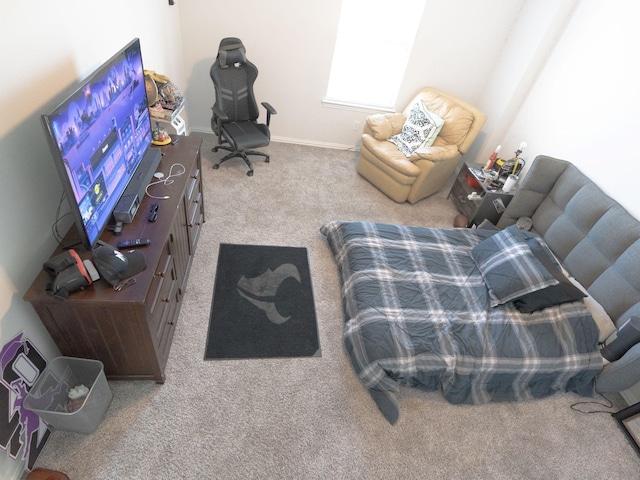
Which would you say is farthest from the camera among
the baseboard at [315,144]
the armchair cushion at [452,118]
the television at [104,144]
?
the baseboard at [315,144]

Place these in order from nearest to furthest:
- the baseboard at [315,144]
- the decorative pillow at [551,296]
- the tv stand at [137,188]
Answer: the tv stand at [137,188], the decorative pillow at [551,296], the baseboard at [315,144]

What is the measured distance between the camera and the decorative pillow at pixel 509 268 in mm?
2281

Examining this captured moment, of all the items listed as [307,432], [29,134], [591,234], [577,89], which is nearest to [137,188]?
[29,134]

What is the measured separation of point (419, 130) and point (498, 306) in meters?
2.14

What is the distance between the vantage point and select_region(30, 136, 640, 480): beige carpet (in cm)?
173

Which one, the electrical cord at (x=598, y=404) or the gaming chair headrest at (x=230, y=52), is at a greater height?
the gaming chair headrest at (x=230, y=52)

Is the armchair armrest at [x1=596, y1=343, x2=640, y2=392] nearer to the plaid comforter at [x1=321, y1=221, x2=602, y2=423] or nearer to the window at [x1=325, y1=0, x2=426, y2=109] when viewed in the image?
the plaid comforter at [x1=321, y1=221, x2=602, y2=423]

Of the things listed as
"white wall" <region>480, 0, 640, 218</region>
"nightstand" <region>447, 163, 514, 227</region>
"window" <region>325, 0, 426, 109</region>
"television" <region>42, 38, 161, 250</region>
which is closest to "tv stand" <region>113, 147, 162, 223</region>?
"television" <region>42, 38, 161, 250</region>

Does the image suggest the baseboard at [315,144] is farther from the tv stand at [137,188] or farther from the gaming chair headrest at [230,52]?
the tv stand at [137,188]

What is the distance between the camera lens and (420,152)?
347 centimetres

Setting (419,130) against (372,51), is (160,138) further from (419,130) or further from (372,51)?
(372,51)

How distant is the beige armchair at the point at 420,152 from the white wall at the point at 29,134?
2.63 m

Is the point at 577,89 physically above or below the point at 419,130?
above

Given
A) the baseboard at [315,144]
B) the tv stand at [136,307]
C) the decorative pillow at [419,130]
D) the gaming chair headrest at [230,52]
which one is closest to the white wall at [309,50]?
the baseboard at [315,144]
